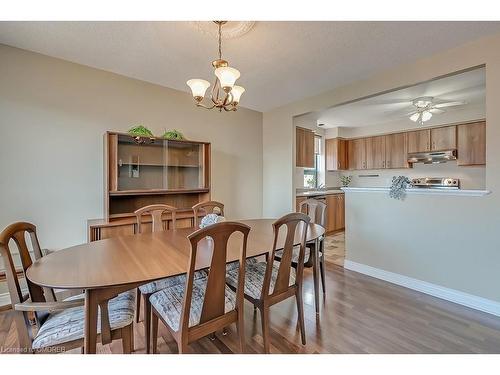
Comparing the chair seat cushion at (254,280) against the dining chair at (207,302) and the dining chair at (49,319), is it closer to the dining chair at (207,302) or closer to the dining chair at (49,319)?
the dining chair at (207,302)

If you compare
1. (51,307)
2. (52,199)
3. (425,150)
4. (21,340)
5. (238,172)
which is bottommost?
(21,340)

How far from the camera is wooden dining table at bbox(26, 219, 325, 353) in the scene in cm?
111

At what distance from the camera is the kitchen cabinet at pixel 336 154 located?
5.74 metres

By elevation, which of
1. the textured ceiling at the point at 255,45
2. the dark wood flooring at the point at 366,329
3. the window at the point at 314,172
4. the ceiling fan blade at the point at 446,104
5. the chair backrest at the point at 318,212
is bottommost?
the dark wood flooring at the point at 366,329

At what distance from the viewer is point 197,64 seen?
2.61m

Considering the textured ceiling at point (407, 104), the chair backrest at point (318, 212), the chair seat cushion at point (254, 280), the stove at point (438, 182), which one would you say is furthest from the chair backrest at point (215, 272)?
the stove at point (438, 182)

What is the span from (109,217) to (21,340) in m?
1.54

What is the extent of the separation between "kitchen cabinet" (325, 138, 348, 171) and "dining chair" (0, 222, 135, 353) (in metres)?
5.34

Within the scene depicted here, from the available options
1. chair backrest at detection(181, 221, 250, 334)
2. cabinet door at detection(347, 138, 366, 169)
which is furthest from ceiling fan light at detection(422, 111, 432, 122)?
chair backrest at detection(181, 221, 250, 334)

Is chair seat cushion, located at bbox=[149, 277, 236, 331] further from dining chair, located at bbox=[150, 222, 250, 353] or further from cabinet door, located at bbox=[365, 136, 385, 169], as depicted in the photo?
cabinet door, located at bbox=[365, 136, 385, 169]

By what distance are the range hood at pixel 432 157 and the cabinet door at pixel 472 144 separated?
129 millimetres

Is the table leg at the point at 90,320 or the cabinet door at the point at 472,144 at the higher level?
the cabinet door at the point at 472,144

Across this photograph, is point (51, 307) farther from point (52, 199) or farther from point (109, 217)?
point (52, 199)
